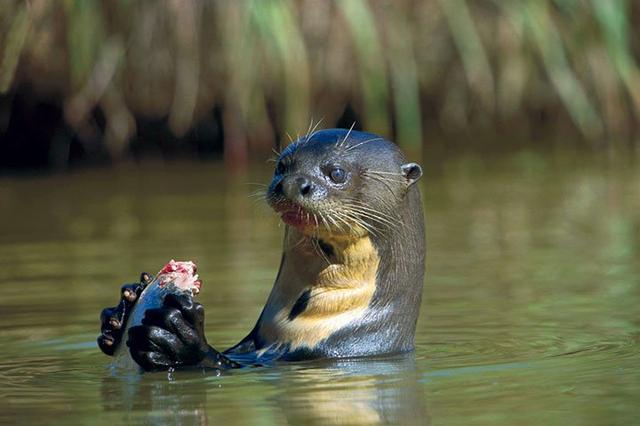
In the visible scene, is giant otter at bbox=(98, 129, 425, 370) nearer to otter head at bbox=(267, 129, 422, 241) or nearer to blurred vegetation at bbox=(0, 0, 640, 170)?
otter head at bbox=(267, 129, 422, 241)

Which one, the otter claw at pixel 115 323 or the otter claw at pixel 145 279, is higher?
the otter claw at pixel 145 279

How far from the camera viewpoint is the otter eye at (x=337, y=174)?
4008 mm

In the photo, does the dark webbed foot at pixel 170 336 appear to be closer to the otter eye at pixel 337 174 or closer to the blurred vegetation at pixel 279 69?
the otter eye at pixel 337 174

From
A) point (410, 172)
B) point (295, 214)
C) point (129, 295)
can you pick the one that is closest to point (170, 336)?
point (129, 295)

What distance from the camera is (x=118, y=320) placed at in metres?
3.79

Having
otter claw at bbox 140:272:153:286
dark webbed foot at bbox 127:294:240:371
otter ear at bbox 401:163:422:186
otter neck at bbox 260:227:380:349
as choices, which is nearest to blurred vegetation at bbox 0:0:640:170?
otter ear at bbox 401:163:422:186

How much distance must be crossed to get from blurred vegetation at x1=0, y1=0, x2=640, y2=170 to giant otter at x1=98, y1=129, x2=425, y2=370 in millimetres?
3533

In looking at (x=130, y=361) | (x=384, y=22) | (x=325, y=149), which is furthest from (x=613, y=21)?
(x=130, y=361)

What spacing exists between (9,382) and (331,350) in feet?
2.50

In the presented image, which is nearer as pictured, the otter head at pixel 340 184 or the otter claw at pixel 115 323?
the otter claw at pixel 115 323

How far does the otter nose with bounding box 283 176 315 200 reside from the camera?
389 centimetres

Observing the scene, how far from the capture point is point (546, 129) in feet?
37.8

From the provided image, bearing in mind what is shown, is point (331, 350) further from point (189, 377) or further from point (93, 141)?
point (93, 141)

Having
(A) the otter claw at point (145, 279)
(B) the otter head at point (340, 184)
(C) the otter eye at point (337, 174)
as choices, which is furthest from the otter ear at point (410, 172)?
(A) the otter claw at point (145, 279)
